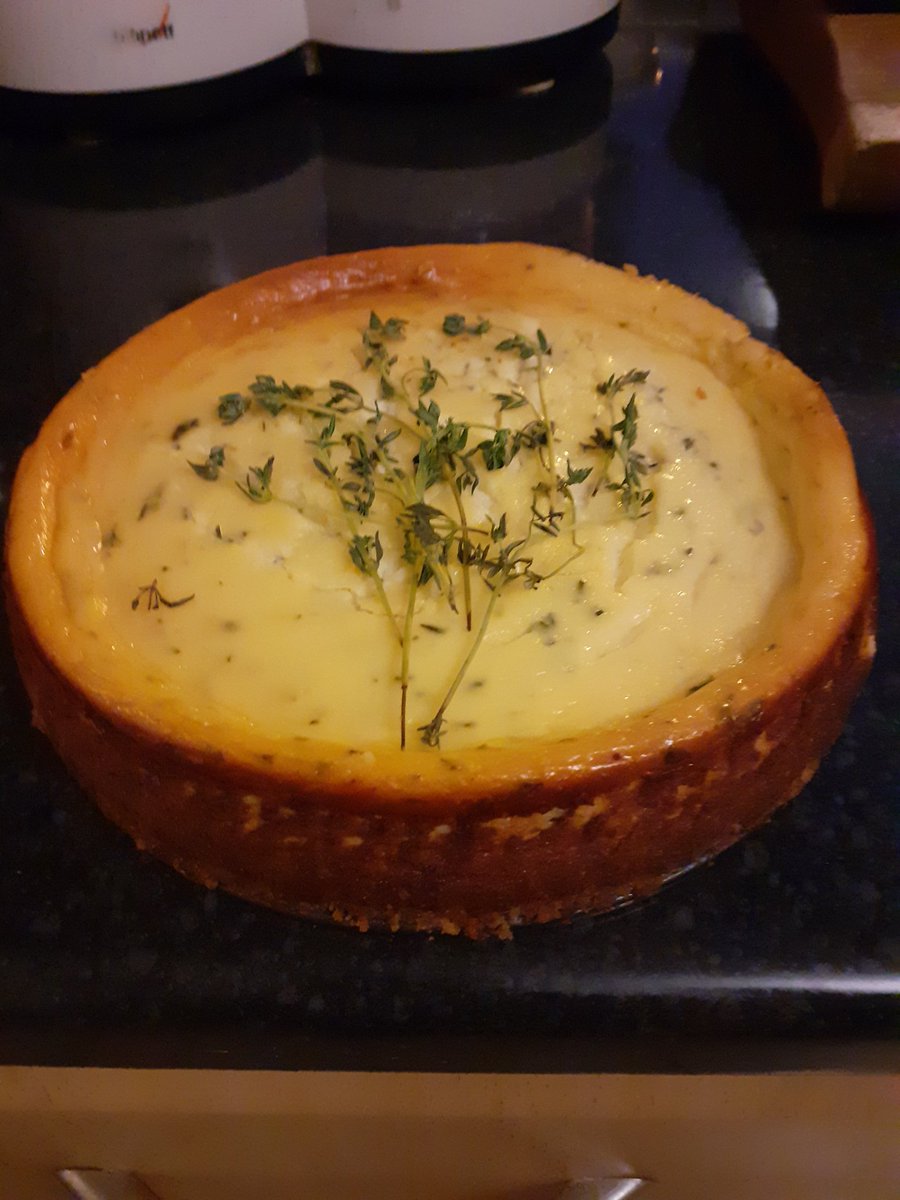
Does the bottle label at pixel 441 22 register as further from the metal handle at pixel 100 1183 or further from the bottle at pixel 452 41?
the metal handle at pixel 100 1183

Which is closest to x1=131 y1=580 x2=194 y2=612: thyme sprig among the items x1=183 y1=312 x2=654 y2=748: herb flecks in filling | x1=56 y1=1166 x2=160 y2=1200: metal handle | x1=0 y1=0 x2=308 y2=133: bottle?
x1=183 y1=312 x2=654 y2=748: herb flecks in filling

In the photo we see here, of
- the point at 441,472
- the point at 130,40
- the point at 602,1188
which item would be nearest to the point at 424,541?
the point at 441,472

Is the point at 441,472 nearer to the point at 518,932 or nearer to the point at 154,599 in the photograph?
the point at 154,599

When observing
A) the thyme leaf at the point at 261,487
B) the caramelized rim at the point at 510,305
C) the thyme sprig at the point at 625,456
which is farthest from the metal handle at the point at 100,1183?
the thyme sprig at the point at 625,456

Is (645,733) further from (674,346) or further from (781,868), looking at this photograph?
(674,346)

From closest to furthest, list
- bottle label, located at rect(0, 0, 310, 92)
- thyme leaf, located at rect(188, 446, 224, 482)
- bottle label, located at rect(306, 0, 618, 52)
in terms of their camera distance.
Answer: thyme leaf, located at rect(188, 446, 224, 482) → bottle label, located at rect(0, 0, 310, 92) → bottle label, located at rect(306, 0, 618, 52)

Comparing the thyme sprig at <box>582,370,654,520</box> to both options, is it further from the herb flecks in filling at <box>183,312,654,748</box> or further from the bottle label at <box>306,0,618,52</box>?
the bottle label at <box>306,0,618,52</box>
